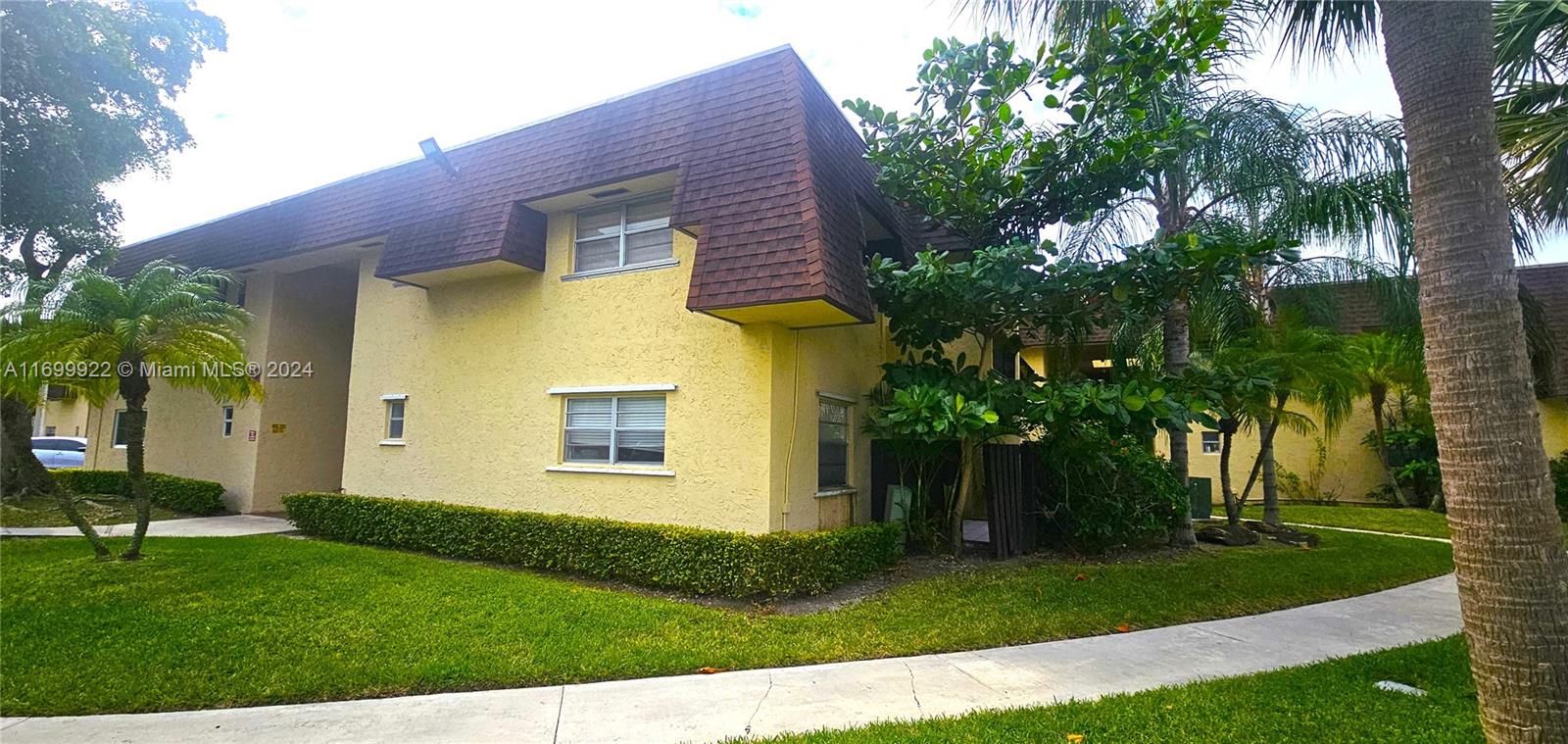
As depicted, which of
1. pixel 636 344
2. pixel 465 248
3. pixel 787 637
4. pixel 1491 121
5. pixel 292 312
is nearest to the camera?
pixel 1491 121

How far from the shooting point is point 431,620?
682cm

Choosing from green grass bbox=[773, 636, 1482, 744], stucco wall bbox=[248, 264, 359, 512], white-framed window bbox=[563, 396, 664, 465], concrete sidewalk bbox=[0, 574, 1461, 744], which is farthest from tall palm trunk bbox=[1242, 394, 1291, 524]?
stucco wall bbox=[248, 264, 359, 512]

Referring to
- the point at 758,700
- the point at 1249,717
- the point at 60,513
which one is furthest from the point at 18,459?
the point at 1249,717

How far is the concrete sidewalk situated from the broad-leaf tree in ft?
32.3

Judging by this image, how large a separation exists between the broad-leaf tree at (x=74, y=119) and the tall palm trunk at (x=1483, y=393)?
15.4 m

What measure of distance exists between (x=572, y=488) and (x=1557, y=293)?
2730 cm

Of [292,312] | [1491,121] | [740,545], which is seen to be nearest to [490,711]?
[740,545]

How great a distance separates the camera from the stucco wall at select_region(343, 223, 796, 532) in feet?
29.7

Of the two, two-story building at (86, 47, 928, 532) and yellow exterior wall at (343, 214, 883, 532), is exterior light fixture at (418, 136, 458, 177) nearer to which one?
two-story building at (86, 47, 928, 532)

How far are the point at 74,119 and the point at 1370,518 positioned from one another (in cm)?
2794

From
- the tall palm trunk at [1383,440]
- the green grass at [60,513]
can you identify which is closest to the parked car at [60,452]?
the green grass at [60,513]

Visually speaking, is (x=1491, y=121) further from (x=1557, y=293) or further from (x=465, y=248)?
(x=1557, y=293)

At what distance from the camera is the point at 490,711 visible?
4871 millimetres

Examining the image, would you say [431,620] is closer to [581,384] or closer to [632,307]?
[581,384]
